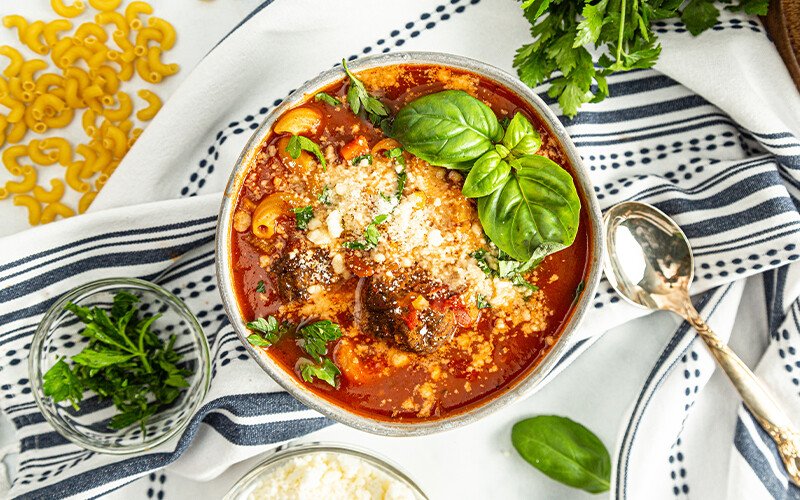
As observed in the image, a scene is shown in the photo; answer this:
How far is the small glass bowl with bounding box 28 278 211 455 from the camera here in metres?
3.34

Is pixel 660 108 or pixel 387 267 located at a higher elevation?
pixel 660 108

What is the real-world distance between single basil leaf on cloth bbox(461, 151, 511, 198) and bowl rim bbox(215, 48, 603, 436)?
→ 27 centimetres

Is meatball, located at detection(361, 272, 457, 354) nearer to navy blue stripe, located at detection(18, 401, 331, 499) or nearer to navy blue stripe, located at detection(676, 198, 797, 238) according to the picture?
navy blue stripe, located at detection(18, 401, 331, 499)

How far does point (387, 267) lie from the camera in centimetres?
270

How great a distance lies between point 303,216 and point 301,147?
0.23 meters

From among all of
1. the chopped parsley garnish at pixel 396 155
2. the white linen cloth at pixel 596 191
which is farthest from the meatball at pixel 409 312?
the white linen cloth at pixel 596 191

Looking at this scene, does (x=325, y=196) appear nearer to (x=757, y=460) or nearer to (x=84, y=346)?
(x=84, y=346)

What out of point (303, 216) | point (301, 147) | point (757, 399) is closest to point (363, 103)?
point (301, 147)

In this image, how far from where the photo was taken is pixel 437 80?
2.83 meters

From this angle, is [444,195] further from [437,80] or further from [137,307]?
[137,307]

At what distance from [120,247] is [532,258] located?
176 centimetres

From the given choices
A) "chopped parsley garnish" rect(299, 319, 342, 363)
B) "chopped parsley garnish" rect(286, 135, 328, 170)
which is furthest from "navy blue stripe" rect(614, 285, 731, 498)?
"chopped parsley garnish" rect(286, 135, 328, 170)

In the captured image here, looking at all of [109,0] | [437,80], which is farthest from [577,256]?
[109,0]

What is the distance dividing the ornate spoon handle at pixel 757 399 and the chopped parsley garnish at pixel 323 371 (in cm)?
154
